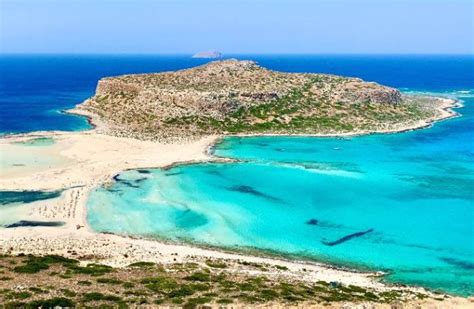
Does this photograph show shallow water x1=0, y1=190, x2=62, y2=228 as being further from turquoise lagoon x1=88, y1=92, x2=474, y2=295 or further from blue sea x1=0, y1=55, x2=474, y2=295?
blue sea x1=0, y1=55, x2=474, y2=295

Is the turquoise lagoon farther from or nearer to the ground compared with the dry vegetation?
nearer to the ground

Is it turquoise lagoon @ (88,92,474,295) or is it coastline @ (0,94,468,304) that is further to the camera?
turquoise lagoon @ (88,92,474,295)

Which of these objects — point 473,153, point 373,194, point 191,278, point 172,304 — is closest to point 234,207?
point 373,194

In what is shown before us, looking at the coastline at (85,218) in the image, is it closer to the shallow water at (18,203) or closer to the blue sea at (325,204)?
the shallow water at (18,203)

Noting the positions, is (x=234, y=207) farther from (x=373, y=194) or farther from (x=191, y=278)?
(x=191, y=278)

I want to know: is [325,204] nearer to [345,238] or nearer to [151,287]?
[345,238]

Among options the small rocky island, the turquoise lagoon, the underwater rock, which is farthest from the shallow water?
the small rocky island
